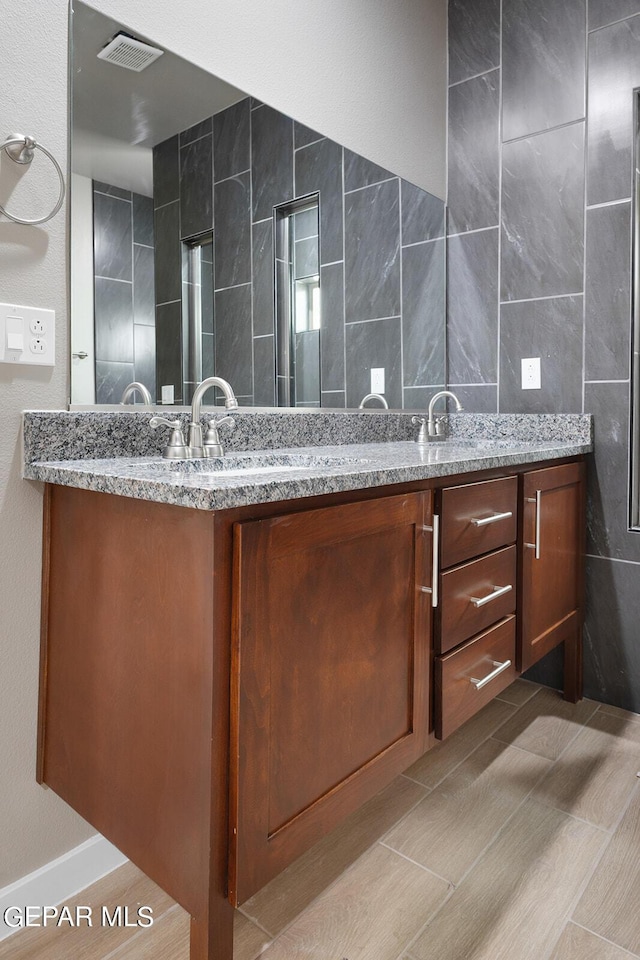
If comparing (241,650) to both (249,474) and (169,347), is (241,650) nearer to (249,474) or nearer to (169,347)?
(249,474)

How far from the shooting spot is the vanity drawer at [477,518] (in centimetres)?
131

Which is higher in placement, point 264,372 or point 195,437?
point 264,372

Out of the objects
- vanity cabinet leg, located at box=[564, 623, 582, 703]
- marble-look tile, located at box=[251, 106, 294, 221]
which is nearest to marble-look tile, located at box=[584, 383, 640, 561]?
vanity cabinet leg, located at box=[564, 623, 582, 703]

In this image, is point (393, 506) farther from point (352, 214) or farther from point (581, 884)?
point (352, 214)

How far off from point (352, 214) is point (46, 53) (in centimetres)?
99

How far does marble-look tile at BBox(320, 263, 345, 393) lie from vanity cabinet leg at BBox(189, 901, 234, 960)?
1.35m

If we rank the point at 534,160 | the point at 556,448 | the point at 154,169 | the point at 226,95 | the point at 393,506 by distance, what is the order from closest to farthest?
the point at 393,506 → the point at 154,169 → the point at 226,95 → the point at 556,448 → the point at 534,160

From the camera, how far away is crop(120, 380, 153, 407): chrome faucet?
1.37 m

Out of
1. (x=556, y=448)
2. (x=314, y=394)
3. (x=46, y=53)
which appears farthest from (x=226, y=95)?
(x=556, y=448)

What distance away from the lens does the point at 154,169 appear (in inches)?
56.2

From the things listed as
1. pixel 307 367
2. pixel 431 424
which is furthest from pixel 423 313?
pixel 307 367

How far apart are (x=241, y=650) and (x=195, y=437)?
0.64 meters

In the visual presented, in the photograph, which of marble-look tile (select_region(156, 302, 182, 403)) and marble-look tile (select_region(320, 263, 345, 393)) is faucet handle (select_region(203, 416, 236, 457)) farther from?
marble-look tile (select_region(320, 263, 345, 393))

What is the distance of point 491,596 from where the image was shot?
1476mm
